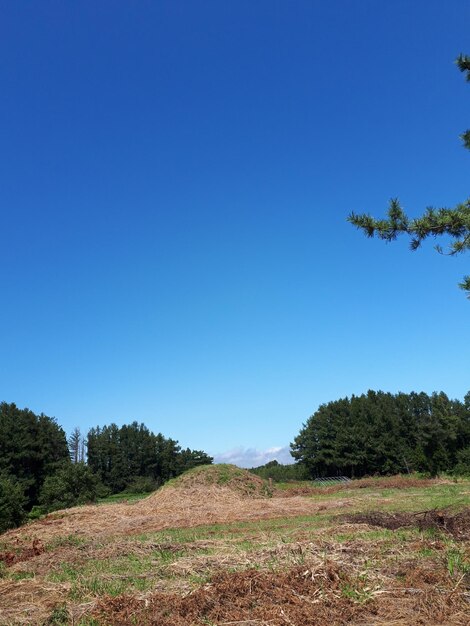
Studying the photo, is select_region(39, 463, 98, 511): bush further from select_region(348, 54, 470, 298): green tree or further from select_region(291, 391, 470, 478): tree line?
select_region(291, 391, 470, 478): tree line

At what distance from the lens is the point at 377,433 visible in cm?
7294

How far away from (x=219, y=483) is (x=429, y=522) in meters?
19.8

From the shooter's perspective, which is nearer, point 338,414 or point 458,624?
point 458,624

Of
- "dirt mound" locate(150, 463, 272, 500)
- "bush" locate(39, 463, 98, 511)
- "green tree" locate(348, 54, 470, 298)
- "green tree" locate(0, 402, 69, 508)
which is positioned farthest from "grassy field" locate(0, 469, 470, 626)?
"green tree" locate(0, 402, 69, 508)

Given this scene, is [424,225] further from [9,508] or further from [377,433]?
[377,433]

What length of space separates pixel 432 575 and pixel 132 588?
12.3 feet

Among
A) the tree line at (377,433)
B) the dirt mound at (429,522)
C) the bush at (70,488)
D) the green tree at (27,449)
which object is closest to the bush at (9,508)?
the bush at (70,488)

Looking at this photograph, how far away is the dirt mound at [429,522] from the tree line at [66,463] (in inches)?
700

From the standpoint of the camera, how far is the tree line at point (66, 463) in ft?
108

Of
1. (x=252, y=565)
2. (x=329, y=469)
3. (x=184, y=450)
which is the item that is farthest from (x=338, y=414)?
(x=252, y=565)

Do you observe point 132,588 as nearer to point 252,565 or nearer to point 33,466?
point 252,565

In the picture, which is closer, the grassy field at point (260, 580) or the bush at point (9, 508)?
the grassy field at point (260, 580)

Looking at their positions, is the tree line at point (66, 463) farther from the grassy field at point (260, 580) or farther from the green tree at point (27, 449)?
the grassy field at point (260, 580)

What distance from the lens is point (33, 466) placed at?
6444cm
